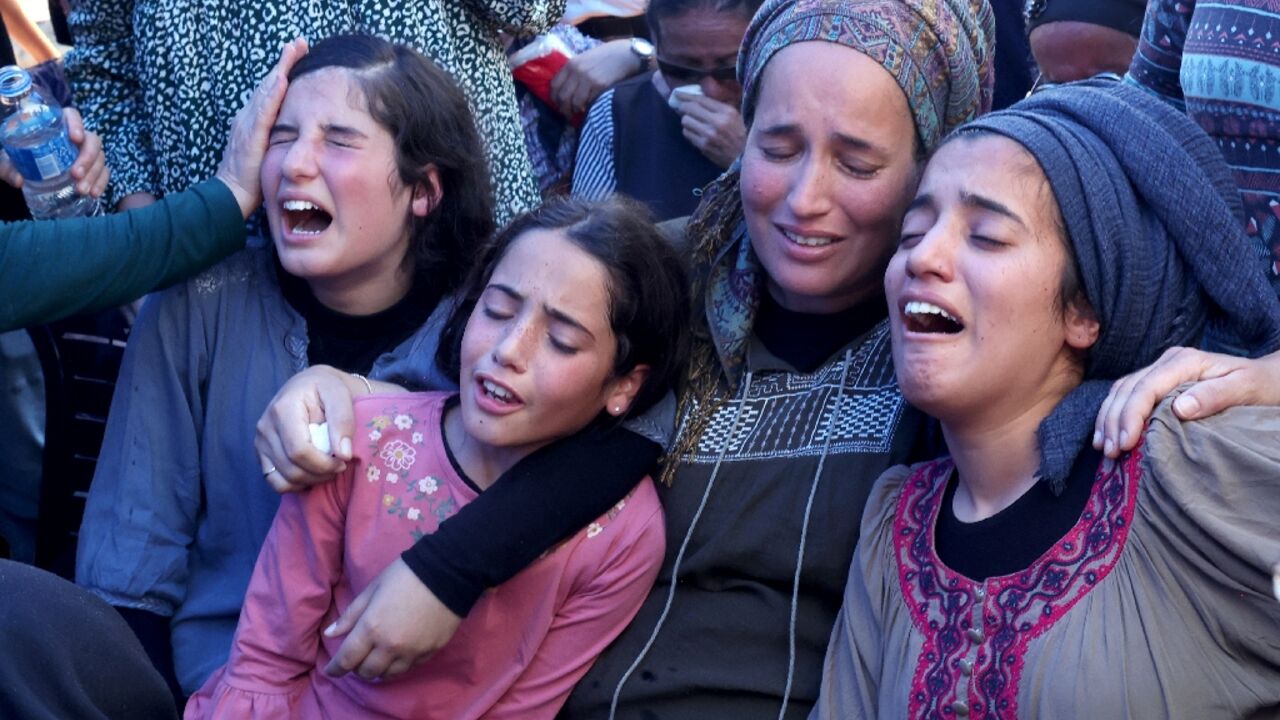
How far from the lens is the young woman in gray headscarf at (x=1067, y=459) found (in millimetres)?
1881

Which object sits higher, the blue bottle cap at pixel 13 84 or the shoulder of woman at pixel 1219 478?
the blue bottle cap at pixel 13 84

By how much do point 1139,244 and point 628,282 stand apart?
0.94m

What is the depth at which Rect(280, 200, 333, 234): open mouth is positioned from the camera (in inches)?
113

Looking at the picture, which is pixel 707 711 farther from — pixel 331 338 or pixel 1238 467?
pixel 331 338

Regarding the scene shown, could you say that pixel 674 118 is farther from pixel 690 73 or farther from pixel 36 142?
pixel 36 142

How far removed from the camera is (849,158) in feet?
8.32

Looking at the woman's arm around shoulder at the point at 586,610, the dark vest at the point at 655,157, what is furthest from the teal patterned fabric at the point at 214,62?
the woman's arm around shoulder at the point at 586,610

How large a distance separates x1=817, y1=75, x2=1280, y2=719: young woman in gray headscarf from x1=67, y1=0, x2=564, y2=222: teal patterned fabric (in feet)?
4.85

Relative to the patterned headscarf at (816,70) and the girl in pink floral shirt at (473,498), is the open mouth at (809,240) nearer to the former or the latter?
the patterned headscarf at (816,70)

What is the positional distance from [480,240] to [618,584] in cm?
97

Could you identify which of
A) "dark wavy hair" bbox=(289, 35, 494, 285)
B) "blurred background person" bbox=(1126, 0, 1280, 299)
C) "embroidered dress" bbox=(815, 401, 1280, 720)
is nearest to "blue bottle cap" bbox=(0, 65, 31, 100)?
"dark wavy hair" bbox=(289, 35, 494, 285)

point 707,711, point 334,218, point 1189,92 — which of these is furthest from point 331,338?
point 1189,92

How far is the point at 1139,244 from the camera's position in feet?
6.80

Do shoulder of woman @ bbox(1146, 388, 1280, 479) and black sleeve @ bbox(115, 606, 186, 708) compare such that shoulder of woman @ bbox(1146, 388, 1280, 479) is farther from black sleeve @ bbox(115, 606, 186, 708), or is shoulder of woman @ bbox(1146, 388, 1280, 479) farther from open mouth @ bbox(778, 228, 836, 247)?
black sleeve @ bbox(115, 606, 186, 708)
